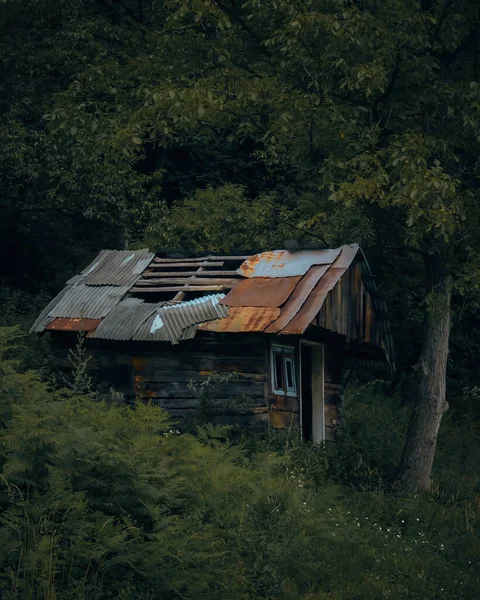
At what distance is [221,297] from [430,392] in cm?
414

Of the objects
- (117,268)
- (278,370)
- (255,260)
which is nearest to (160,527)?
(278,370)

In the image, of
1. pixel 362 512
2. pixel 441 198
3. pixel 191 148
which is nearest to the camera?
pixel 362 512

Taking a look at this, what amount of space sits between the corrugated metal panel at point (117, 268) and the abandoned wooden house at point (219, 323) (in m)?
0.03

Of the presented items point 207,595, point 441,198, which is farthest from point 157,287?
point 207,595

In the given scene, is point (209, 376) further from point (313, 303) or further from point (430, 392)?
point (430, 392)

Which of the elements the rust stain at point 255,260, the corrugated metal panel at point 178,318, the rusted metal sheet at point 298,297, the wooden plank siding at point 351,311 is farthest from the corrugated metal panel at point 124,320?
the wooden plank siding at point 351,311

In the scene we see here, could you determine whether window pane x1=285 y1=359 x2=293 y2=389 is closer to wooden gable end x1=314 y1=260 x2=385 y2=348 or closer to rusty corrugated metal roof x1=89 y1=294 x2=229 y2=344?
wooden gable end x1=314 y1=260 x2=385 y2=348

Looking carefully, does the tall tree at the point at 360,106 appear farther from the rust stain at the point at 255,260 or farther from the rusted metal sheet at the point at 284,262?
the rust stain at the point at 255,260

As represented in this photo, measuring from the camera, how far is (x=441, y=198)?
15.6 meters

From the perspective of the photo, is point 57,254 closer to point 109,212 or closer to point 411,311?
point 109,212

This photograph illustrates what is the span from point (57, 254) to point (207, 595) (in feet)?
63.6

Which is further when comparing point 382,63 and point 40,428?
point 382,63

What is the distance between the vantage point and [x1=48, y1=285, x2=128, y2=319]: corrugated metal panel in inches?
664

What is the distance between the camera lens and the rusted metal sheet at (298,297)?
15578 mm
